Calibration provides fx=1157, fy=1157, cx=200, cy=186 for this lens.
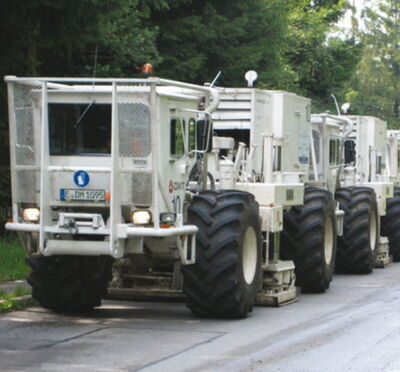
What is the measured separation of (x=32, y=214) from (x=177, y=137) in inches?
78.2

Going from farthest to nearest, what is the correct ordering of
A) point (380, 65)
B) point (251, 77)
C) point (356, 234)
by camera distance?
point (380, 65) → point (356, 234) → point (251, 77)

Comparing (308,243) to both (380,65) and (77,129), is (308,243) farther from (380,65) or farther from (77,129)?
(380,65)

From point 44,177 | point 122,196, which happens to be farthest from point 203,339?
point 44,177

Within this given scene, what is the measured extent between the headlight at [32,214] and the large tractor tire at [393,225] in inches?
498

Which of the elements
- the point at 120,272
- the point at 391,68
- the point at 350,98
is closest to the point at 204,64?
the point at 120,272

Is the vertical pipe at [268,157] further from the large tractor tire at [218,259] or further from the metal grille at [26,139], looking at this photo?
the metal grille at [26,139]

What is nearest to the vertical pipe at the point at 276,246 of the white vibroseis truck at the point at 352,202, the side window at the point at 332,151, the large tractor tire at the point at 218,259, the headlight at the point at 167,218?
the large tractor tire at the point at 218,259

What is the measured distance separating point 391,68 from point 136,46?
65043 millimetres

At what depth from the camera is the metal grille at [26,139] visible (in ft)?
46.2

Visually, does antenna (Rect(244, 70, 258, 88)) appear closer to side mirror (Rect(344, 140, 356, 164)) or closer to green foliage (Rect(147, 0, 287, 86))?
side mirror (Rect(344, 140, 356, 164))

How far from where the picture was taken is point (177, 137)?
555 inches

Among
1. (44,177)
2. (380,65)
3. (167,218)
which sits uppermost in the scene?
(380,65)

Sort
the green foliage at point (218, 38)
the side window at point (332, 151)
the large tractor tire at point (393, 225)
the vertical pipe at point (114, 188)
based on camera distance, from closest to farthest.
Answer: the vertical pipe at point (114, 188) → the side window at point (332, 151) → the large tractor tire at point (393, 225) → the green foliage at point (218, 38)

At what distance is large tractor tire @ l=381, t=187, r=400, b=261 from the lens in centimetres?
2503
